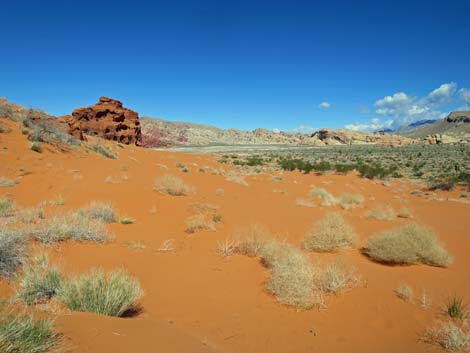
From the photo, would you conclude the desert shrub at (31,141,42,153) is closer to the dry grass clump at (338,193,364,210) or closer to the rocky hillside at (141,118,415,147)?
the dry grass clump at (338,193,364,210)

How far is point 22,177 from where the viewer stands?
33.1ft

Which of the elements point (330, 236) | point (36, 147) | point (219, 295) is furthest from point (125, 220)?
point (36, 147)

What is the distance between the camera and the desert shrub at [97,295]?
10.3 ft

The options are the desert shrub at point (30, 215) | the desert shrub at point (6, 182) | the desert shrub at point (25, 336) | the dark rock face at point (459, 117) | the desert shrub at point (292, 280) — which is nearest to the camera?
the desert shrub at point (25, 336)

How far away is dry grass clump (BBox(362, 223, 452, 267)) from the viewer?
18.5 feet

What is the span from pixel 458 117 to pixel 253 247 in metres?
199

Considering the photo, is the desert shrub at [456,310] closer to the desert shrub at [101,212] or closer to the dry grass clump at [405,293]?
the dry grass clump at [405,293]

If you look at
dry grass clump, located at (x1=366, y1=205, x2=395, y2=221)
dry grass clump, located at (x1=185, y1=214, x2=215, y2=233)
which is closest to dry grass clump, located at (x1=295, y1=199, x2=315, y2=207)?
dry grass clump, located at (x1=366, y1=205, x2=395, y2=221)

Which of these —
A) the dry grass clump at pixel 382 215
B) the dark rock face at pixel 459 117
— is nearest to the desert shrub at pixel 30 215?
the dry grass clump at pixel 382 215

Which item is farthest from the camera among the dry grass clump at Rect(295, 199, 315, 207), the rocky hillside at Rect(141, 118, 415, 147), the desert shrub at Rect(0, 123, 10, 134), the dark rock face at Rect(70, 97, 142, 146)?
the rocky hillside at Rect(141, 118, 415, 147)

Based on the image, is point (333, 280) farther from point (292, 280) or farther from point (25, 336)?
point (25, 336)

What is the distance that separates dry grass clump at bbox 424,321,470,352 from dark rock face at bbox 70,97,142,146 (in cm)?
3484

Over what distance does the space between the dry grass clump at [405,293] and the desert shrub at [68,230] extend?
4952 millimetres

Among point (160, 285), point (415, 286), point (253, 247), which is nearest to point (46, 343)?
point (160, 285)
